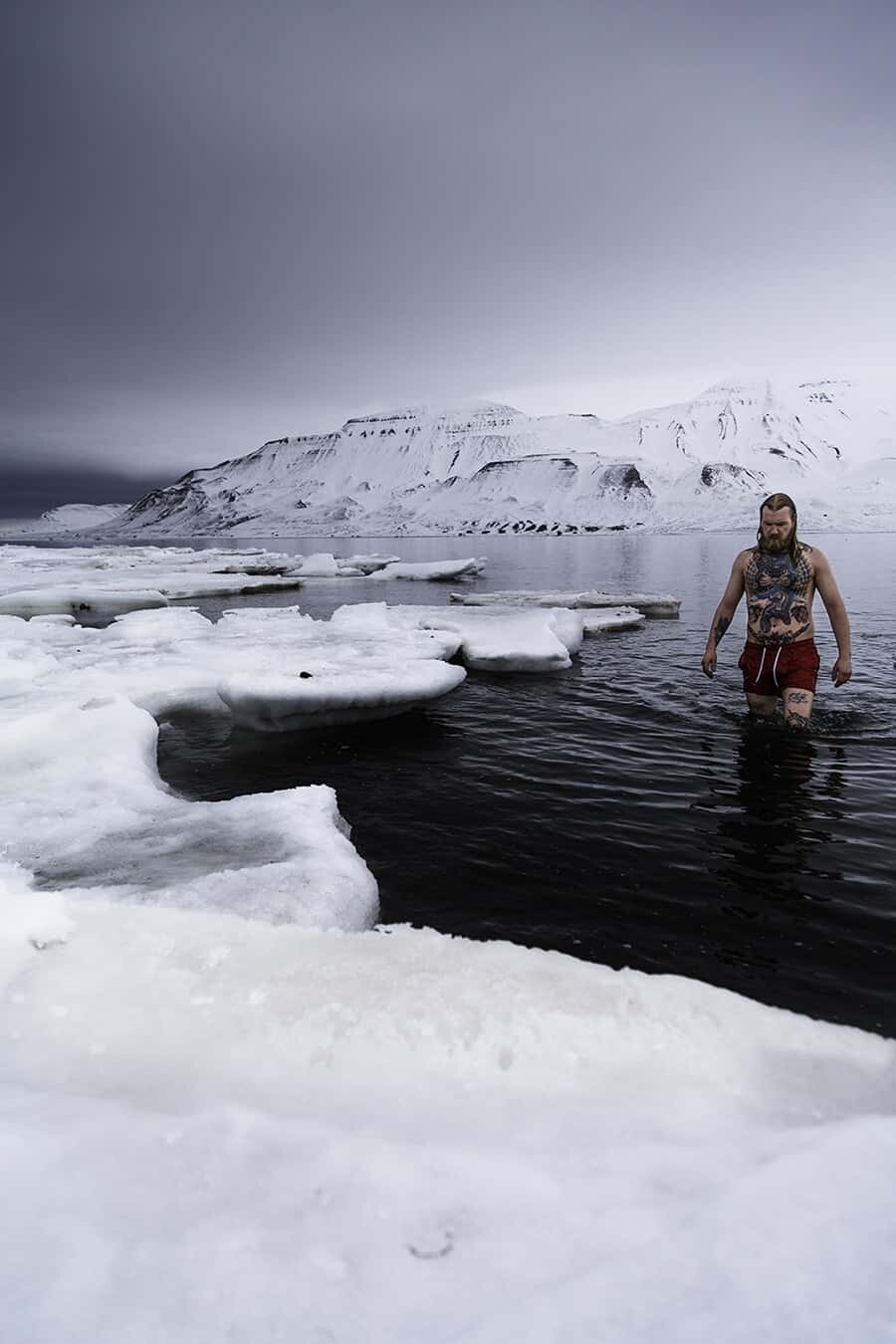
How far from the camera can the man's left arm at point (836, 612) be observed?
7.52 meters

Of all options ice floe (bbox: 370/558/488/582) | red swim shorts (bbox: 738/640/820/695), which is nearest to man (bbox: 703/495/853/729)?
red swim shorts (bbox: 738/640/820/695)

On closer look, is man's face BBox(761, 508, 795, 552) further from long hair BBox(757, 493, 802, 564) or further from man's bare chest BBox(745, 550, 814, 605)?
man's bare chest BBox(745, 550, 814, 605)

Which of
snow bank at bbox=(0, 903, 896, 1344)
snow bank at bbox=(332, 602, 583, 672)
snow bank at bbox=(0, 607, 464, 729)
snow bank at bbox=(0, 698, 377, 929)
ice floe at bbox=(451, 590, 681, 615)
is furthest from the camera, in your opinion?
ice floe at bbox=(451, 590, 681, 615)

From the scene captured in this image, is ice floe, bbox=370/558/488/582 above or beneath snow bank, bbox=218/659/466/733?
above

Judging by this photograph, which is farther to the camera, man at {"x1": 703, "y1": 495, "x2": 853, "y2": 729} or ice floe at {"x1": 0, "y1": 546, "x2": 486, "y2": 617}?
ice floe at {"x1": 0, "y1": 546, "x2": 486, "y2": 617}

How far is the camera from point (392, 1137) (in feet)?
6.85

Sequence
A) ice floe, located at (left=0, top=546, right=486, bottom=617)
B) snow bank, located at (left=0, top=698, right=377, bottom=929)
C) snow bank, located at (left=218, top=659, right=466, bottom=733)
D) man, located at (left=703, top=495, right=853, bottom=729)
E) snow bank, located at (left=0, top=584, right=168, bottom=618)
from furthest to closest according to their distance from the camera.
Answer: ice floe, located at (left=0, top=546, right=486, bottom=617)
snow bank, located at (left=0, top=584, right=168, bottom=618)
snow bank, located at (left=218, top=659, right=466, bottom=733)
man, located at (left=703, top=495, right=853, bottom=729)
snow bank, located at (left=0, top=698, right=377, bottom=929)

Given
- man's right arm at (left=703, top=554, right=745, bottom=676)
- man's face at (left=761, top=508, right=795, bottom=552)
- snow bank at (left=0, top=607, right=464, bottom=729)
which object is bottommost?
snow bank at (left=0, top=607, right=464, bottom=729)

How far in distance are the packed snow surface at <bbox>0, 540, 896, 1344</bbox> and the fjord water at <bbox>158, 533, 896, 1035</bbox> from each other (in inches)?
53.0

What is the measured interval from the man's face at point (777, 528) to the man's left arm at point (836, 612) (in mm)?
390

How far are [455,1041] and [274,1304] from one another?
1.12m

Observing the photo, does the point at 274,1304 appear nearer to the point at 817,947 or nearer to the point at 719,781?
the point at 817,947

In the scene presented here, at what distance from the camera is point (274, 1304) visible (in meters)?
1.54

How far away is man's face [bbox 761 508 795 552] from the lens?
7.61m
